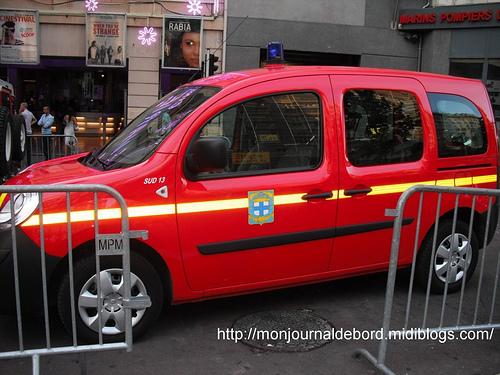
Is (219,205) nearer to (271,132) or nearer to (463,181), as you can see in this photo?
(271,132)

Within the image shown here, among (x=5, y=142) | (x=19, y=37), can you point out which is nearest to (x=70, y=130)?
(x=19, y=37)

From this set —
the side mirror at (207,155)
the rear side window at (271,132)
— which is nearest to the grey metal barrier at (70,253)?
the side mirror at (207,155)

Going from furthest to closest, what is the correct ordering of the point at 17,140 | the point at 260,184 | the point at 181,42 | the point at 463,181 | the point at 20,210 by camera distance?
the point at 181,42
the point at 17,140
the point at 463,181
the point at 260,184
the point at 20,210

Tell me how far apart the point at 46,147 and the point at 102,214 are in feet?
26.6

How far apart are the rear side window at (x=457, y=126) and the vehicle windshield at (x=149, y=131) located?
2063mm

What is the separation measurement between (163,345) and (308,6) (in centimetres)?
1549

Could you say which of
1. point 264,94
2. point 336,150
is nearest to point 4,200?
point 264,94

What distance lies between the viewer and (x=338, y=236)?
430 centimetres

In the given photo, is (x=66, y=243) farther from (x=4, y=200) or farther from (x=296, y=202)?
(x=296, y=202)

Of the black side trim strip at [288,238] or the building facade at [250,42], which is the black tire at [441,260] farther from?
the building facade at [250,42]

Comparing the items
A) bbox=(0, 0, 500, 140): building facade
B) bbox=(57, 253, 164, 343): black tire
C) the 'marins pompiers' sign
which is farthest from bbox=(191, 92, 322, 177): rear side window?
the 'marins pompiers' sign

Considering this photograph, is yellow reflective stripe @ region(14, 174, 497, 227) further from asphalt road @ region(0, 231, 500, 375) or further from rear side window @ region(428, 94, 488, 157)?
asphalt road @ region(0, 231, 500, 375)

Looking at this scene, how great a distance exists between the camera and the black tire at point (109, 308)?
351 centimetres

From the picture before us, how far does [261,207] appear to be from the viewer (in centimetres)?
397
